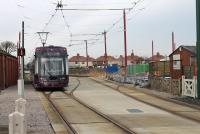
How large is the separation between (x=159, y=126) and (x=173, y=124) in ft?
3.03

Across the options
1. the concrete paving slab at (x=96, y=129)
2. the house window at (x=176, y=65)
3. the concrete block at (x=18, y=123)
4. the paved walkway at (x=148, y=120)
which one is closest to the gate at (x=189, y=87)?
the paved walkway at (x=148, y=120)

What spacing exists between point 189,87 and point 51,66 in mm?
15892

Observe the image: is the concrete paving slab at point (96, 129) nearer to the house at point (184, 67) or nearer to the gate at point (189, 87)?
the gate at point (189, 87)

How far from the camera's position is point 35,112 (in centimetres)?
2325

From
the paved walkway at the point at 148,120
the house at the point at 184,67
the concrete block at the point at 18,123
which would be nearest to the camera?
the concrete block at the point at 18,123

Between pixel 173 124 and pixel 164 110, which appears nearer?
pixel 173 124

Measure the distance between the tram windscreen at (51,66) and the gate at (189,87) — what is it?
14335mm

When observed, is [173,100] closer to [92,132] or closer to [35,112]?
[35,112]

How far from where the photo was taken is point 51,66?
143 ft

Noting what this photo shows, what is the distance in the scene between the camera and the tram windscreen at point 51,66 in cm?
4328

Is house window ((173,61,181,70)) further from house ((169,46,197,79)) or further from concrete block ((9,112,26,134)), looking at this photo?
concrete block ((9,112,26,134))

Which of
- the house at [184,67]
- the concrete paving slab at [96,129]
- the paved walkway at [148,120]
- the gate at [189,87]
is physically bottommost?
the concrete paving slab at [96,129]

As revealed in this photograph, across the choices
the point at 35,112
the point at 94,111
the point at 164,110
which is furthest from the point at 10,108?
the point at 164,110

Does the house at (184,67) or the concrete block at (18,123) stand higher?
the house at (184,67)
